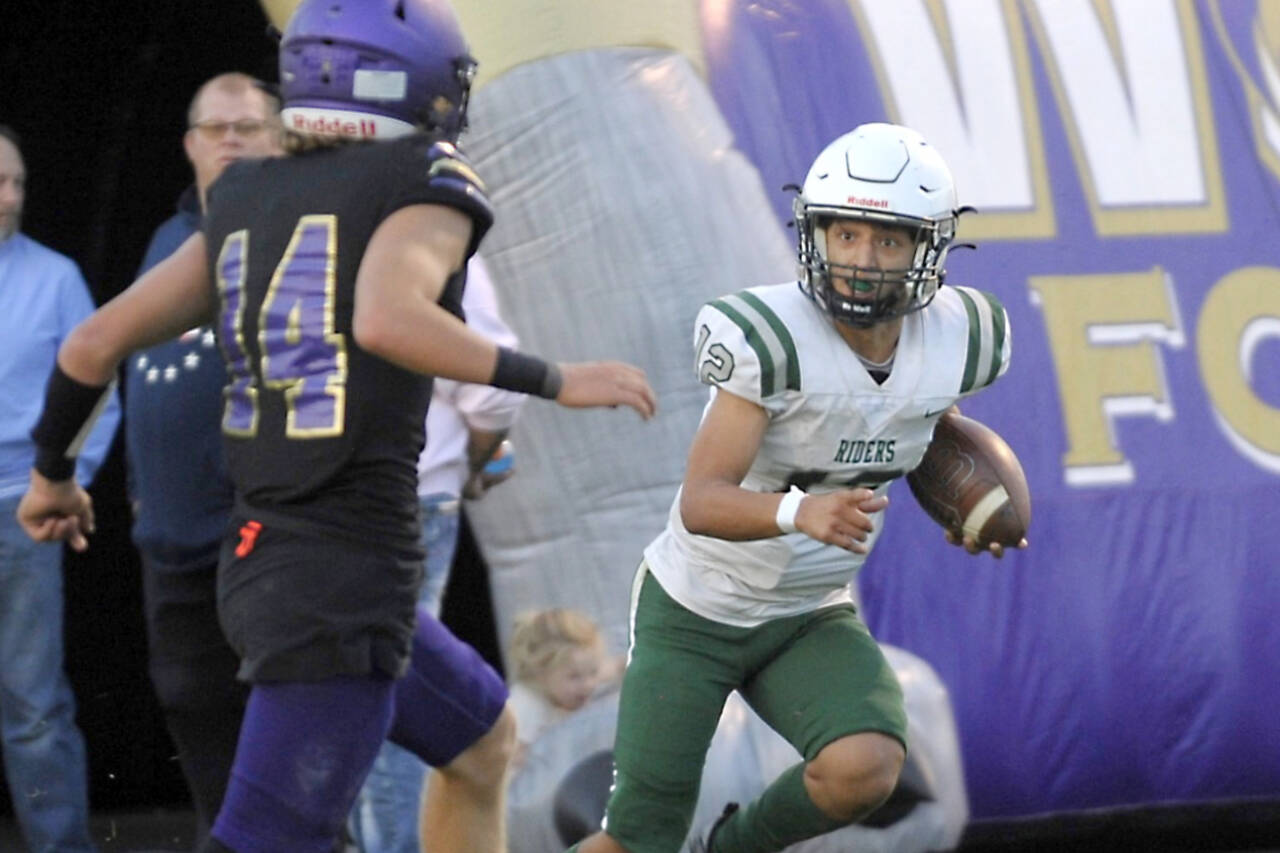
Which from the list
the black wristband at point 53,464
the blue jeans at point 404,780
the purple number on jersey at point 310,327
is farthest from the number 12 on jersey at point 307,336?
the blue jeans at point 404,780

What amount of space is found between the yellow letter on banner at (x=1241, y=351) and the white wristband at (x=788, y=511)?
208 centimetres

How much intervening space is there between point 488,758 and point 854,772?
0.60 meters

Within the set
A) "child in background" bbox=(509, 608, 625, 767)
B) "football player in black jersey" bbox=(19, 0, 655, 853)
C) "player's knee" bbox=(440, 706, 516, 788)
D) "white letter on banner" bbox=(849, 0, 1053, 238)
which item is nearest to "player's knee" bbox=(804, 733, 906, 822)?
"player's knee" bbox=(440, 706, 516, 788)

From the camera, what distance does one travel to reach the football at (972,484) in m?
3.51

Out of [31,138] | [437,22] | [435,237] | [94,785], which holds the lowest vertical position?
[94,785]

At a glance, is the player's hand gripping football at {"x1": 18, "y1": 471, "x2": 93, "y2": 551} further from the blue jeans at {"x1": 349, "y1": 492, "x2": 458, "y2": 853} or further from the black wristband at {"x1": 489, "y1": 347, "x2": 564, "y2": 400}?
the blue jeans at {"x1": 349, "y1": 492, "x2": 458, "y2": 853}

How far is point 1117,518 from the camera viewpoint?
4785mm

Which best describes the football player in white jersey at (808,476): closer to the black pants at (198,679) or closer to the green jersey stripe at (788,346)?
the green jersey stripe at (788,346)

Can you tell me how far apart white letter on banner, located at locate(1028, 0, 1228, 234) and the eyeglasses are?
186 cm

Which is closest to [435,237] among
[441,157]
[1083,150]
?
[441,157]

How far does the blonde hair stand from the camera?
452 cm

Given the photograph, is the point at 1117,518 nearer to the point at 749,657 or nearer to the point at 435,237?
the point at 749,657

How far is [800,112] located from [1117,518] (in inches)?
45.7

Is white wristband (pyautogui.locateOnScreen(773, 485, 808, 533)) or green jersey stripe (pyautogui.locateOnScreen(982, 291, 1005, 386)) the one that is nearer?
white wristband (pyautogui.locateOnScreen(773, 485, 808, 533))
